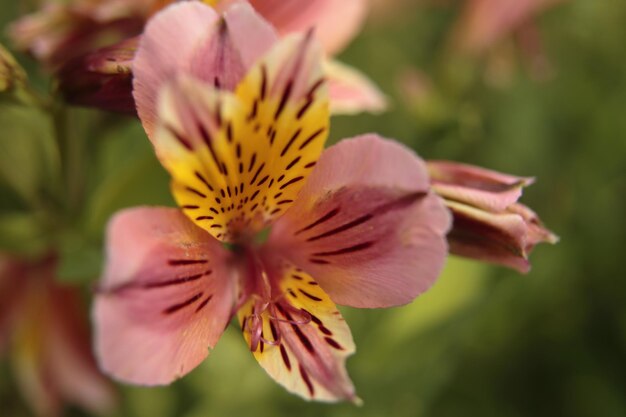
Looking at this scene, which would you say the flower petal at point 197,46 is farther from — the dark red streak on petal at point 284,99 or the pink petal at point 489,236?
the pink petal at point 489,236

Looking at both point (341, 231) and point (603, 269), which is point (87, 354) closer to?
point (341, 231)

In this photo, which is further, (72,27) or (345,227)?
(72,27)

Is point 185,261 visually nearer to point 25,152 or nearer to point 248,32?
point 248,32

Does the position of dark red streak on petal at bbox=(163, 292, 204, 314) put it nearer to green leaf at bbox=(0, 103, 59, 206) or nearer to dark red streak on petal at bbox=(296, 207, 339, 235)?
dark red streak on petal at bbox=(296, 207, 339, 235)

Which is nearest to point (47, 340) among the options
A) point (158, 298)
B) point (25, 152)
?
point (25, 152)

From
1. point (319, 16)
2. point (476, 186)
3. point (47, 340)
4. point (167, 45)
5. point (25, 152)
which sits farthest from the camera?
point (47, 340)

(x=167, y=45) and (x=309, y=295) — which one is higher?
(x=167, y=45)

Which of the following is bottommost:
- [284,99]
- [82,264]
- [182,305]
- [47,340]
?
[47,340]

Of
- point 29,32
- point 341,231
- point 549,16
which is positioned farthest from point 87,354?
point 549,16

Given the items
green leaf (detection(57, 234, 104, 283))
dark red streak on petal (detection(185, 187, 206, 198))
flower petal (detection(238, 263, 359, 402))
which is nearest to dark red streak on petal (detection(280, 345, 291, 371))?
flower petal (detection(238, 263, 359, 402))
